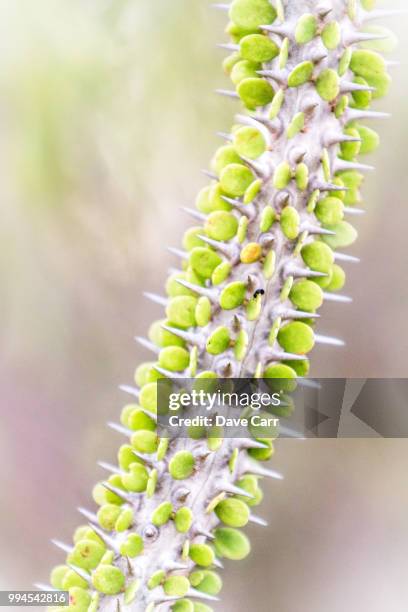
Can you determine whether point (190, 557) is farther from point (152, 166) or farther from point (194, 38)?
point (194, 38)

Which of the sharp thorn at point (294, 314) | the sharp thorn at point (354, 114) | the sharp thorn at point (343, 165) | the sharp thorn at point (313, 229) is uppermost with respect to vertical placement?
the sharp thorn at point (354, 114)

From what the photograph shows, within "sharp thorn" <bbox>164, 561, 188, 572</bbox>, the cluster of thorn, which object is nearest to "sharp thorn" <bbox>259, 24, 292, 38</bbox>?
the cluster of thorn

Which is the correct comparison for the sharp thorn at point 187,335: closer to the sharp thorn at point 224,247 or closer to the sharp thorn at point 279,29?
the sharp thorn at point 224,247

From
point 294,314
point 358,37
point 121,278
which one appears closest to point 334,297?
point 294,314

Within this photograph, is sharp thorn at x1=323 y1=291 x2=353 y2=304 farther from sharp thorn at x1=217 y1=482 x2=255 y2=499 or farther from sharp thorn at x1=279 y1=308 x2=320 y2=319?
sharp thorn at x1=217 y1=482 x2=255 y2=499

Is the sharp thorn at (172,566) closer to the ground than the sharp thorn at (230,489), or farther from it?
closer to the ground

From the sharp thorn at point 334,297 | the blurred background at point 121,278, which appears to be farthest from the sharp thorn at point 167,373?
the blurred background at point 121,278

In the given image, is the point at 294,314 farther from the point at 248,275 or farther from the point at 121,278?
the point at 121,278
